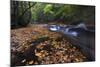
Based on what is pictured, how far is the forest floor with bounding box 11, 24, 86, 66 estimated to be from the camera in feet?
6.73

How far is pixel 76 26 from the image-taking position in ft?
7.52

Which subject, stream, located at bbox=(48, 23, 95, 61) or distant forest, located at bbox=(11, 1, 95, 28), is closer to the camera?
distant forest, located at bbox=(11, 1, 95, 28)

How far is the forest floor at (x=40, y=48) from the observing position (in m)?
2.05

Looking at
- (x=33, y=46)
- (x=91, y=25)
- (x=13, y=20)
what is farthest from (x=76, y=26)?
(x=13, y=20)

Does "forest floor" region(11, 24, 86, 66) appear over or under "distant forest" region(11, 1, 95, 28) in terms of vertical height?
under

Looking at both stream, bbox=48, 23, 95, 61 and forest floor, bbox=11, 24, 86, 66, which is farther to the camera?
stream, bbox=48, 23, 95, 61

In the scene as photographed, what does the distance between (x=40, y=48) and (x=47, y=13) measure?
44 centimetres

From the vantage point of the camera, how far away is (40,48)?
213 centimetres

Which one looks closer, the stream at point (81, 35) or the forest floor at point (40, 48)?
the forest floor at point (40, 48)

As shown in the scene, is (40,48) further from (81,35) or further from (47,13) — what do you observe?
(81,35)

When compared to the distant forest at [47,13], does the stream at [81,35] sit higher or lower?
lower

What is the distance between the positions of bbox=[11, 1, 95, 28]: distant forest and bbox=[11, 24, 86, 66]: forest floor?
0.09 m

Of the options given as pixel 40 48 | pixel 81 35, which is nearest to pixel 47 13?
pixel 40 48

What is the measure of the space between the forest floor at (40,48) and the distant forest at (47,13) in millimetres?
95
